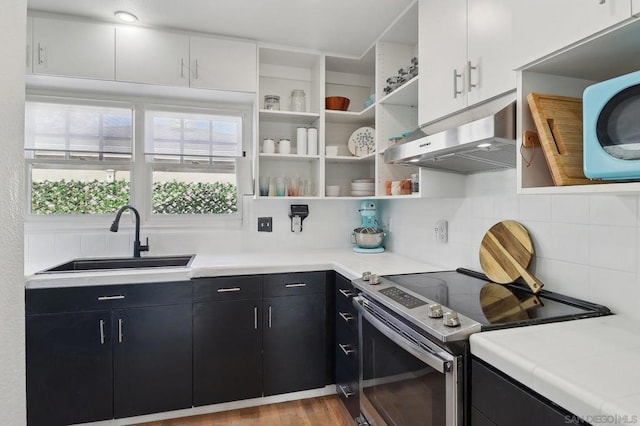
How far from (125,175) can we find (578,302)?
2.79 m

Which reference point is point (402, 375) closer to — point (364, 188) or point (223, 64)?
point (364, 188)

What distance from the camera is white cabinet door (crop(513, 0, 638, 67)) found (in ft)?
2.72

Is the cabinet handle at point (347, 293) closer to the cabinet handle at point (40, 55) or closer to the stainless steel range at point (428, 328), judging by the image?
the stainless steel range at point (428, 328)

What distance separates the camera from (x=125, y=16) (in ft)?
6.88

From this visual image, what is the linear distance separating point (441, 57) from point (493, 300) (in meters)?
1.10

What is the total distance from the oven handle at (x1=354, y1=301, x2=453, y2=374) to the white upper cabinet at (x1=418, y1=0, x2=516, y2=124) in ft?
3.13

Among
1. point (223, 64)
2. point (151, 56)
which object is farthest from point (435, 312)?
point (151, 56)

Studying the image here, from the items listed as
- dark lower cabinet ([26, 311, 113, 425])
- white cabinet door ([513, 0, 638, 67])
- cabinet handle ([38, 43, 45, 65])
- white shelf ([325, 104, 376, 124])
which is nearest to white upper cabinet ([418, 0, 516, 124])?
white cabinet door ([513, 0, 638, 67])

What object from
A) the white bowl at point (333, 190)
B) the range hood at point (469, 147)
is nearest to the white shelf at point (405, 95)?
the range hood at point (469, 147)

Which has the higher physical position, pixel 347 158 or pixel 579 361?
pixel 347 158

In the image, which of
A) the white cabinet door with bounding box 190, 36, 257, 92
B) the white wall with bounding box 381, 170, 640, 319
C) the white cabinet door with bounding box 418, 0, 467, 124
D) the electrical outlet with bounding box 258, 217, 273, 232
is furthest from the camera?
the electrical outlet with bounding box 258, 217, 273, 232

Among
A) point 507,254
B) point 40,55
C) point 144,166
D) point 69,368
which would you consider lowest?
point 69,368

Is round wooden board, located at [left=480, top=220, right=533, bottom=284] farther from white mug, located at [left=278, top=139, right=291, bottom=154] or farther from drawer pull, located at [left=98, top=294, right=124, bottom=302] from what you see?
drawer pull, located at [left=98, top=294, right=124, bottom=302]

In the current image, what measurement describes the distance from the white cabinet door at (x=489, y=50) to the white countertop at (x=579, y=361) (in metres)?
0.82
